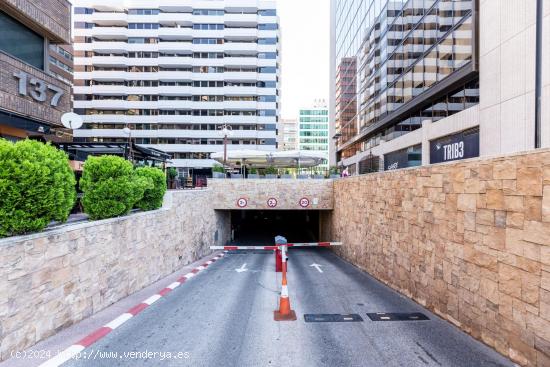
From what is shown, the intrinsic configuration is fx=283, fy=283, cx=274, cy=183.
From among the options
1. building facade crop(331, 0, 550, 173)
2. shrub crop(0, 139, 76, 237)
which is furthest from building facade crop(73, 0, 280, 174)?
shrub crop(0, 139, 76, 237)

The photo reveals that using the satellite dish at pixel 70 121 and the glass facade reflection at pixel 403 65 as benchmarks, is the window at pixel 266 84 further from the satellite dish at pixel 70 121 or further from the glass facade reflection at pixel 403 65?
the satellite dish at pixel 70 121

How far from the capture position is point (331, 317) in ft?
19.0

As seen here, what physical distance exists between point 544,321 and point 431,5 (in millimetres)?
18589

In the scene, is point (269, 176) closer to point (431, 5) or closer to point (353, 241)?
point (353, 241)

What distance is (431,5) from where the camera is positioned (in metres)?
16.6

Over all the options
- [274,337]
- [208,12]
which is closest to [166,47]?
[208,12]

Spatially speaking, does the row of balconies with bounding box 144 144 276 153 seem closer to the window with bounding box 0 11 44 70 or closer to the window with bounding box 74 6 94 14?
the window with bounding box 74 6 94 14

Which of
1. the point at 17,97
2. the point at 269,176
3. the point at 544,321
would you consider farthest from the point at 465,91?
the point at 17,97

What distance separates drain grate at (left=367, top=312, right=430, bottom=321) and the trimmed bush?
23.4 feet

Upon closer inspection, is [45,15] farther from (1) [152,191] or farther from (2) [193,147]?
(2) [193,147]

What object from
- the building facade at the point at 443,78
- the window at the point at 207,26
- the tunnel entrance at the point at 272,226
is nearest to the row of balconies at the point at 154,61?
the window at the point at 207,26

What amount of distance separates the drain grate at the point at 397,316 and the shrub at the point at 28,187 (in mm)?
6214

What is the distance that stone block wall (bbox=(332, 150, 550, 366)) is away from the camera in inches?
152

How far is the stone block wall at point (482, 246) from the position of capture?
3.87m
